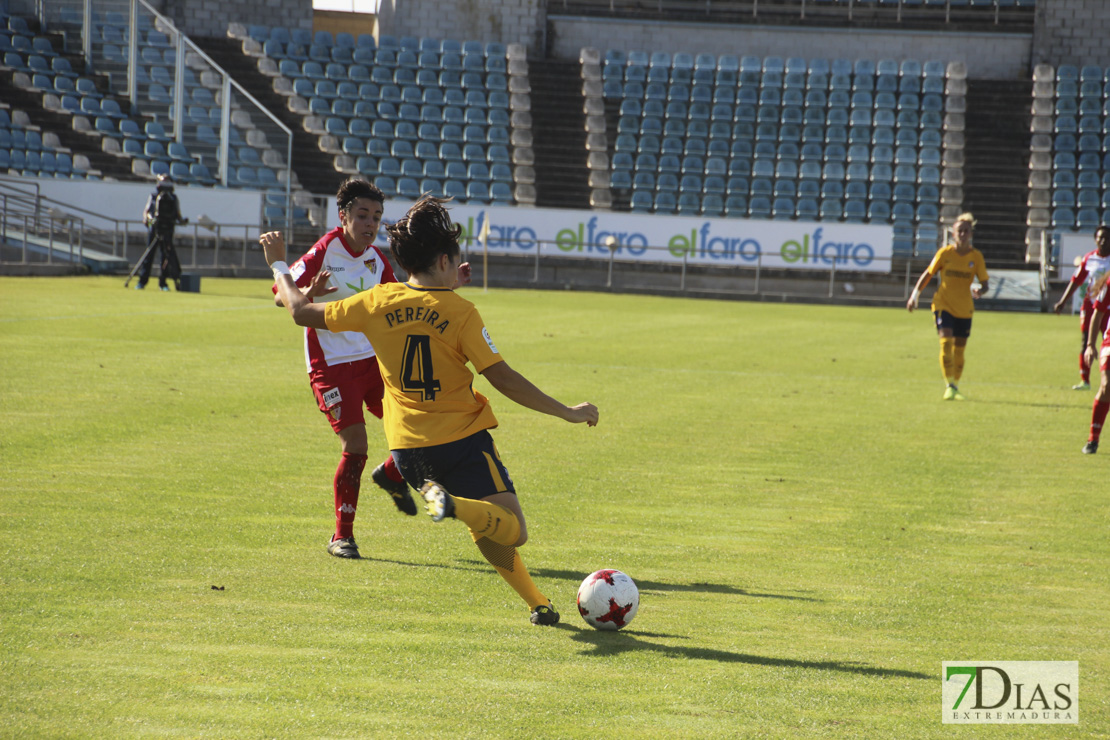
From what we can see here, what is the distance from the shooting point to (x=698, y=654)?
15.0 feet

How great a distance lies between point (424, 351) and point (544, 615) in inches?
46.3

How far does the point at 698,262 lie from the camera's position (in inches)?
1357

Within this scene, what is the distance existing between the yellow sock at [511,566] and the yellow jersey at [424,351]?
0.45 m

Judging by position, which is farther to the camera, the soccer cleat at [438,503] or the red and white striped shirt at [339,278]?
the red and white striped shirt at [339,278]

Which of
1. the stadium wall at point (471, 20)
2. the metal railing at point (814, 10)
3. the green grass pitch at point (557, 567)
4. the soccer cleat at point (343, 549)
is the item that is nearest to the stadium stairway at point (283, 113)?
Answer: the stadium wall at point (471, 20)

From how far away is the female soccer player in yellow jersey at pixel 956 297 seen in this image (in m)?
13.9

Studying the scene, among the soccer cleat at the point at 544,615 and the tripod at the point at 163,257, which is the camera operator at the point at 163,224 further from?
the soccer cleat at the point at 544,615

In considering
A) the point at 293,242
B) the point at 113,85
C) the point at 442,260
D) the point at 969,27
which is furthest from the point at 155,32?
the point at 442,260

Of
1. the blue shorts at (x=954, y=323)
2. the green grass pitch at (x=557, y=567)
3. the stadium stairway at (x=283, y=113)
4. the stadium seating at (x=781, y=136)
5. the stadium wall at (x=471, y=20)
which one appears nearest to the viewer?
the green grass pitch at (x=557, y=567)

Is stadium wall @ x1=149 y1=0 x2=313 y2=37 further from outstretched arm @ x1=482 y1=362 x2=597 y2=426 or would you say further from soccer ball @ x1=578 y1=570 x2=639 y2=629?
soccer ball @ x1=578 y1=570 x2=639 y2=629

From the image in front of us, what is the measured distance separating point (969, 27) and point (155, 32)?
1096 inches

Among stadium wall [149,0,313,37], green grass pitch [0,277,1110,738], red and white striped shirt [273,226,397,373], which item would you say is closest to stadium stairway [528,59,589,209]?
stadium wall [149,0,313,37]

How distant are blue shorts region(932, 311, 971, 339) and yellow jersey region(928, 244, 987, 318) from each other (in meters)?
0.05

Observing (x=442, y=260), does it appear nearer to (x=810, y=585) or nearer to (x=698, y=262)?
(x=810, y=585)
